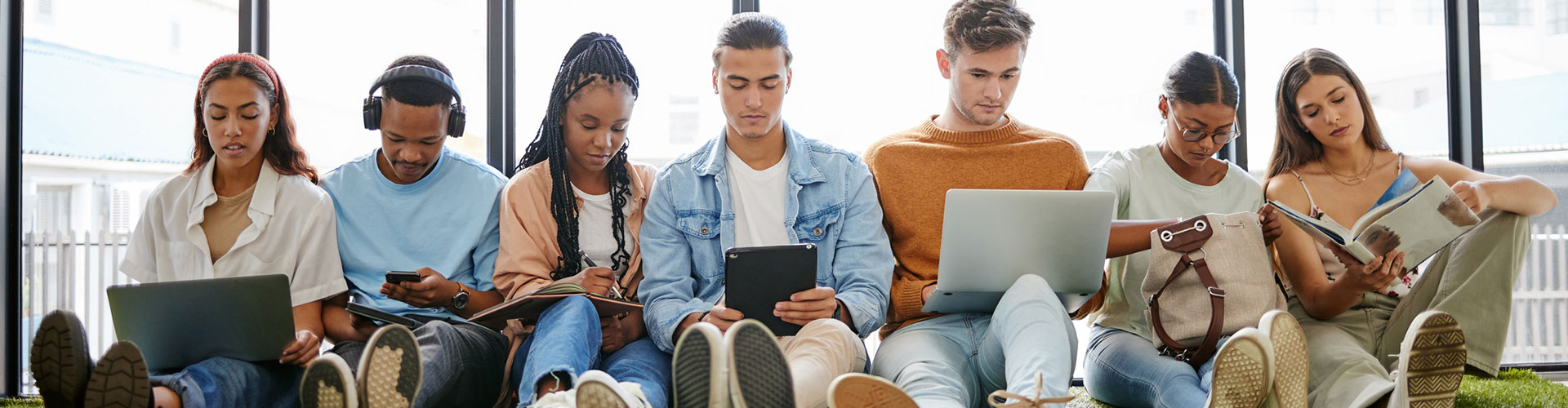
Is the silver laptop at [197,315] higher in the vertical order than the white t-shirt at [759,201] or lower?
lower

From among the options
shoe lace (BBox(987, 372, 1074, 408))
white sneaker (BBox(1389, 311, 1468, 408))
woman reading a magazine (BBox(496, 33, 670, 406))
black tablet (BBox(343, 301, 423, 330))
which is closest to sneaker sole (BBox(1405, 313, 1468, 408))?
white sneaker (BBox(1389, 311, 1468, 408))

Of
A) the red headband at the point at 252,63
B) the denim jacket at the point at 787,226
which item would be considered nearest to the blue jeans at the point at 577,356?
the denim jacket at the point at 787,226

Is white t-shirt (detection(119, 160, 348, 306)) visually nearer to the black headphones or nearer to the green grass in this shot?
the black headphones

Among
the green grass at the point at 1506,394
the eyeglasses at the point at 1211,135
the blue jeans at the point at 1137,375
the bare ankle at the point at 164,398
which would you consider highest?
the eyeglasses at the point at 1211,135

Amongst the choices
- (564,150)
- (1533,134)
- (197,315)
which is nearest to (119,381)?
(197,315)

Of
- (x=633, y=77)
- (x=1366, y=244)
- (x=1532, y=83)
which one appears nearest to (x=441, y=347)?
(x=633, y=77)

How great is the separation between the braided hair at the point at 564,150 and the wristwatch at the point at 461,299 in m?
0.21

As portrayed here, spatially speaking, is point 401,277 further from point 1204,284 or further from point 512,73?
point 1204,284

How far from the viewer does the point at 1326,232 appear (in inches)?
72.2

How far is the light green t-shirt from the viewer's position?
219 cm

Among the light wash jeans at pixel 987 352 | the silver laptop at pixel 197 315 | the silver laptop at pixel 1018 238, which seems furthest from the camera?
the silver laptop at pixel 1018 238

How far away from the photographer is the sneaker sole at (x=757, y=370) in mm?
1313

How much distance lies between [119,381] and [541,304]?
2.31ft

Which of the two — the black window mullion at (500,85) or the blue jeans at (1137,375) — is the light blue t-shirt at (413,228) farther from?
the blue jeans at (1137,375)
